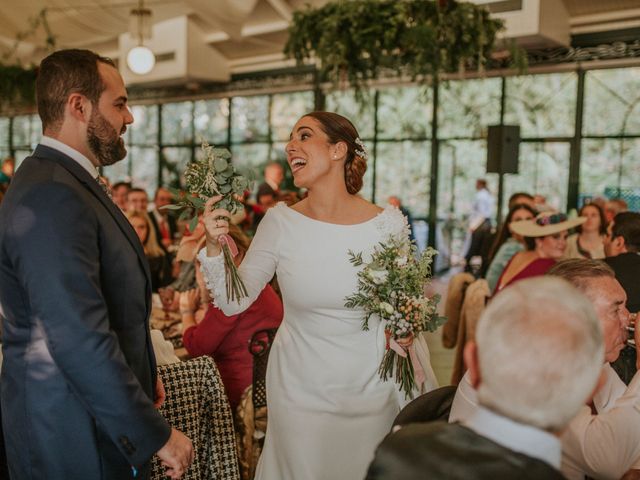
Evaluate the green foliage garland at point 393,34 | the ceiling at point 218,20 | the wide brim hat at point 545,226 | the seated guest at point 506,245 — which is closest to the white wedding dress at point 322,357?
the wide brim hat at point 545,226

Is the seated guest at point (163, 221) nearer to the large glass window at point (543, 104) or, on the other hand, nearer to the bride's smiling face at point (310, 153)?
the bride's smiling face at point (310, 153)

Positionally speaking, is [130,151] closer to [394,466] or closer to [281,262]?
[281,262]

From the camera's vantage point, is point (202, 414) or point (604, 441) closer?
point (604, 441)

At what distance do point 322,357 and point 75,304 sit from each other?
111 centimetres

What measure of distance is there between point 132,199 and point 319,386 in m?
5.39

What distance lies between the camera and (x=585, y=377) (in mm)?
1180

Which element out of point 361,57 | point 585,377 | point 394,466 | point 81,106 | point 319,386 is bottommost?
point 319,386

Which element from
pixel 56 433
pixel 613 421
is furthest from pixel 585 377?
pixel 56 433

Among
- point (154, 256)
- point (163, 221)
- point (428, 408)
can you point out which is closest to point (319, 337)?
point (428, 408)

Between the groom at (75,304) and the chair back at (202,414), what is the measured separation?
90cm

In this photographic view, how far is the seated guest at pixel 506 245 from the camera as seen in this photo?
5.73m

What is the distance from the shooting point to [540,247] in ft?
16.3

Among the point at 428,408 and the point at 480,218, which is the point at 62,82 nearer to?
the point at 428,408

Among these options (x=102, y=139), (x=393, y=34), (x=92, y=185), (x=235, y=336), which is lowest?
(x=235, y=336)
